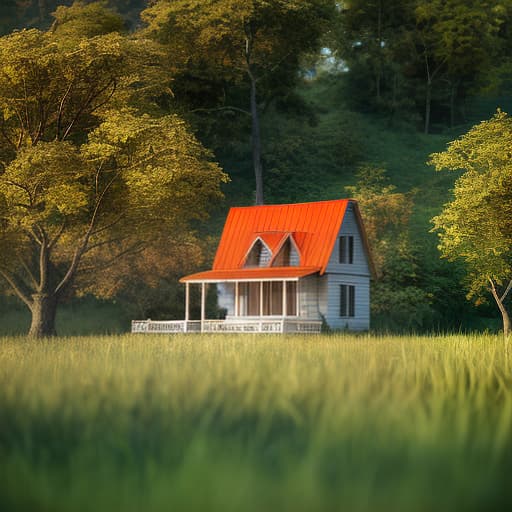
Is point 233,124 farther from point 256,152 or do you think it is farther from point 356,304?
point 356,304

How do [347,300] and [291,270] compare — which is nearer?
[291,270]

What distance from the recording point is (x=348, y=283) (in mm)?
41438

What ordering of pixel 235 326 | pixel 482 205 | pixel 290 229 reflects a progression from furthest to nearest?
pixel 290 229
pixel 235 326
pixel 482 205

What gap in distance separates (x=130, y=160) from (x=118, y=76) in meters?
3.21

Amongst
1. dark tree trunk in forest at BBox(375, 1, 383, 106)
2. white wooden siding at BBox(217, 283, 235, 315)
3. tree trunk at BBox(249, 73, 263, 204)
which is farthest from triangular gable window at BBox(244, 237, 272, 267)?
dark tree trunk in forest at BBox(375, 1, 383, 106)

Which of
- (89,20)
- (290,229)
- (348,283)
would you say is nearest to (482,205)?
(348,283)

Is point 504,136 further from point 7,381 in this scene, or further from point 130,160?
point 7,381

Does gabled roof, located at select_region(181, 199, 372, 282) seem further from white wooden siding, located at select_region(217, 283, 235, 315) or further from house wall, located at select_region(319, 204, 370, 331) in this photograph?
white wooden siding, located at select_region(217, 283, 235, 315)

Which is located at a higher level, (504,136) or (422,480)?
(504,136)

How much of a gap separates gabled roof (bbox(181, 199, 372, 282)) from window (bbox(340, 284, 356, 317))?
87.5 inches

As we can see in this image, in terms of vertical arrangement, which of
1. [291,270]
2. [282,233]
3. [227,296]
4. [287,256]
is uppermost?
[282,233]

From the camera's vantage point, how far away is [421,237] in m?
53.0

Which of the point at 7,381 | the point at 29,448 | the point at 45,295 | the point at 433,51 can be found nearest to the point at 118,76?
the point at 45,295

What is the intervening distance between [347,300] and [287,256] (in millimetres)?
3556
